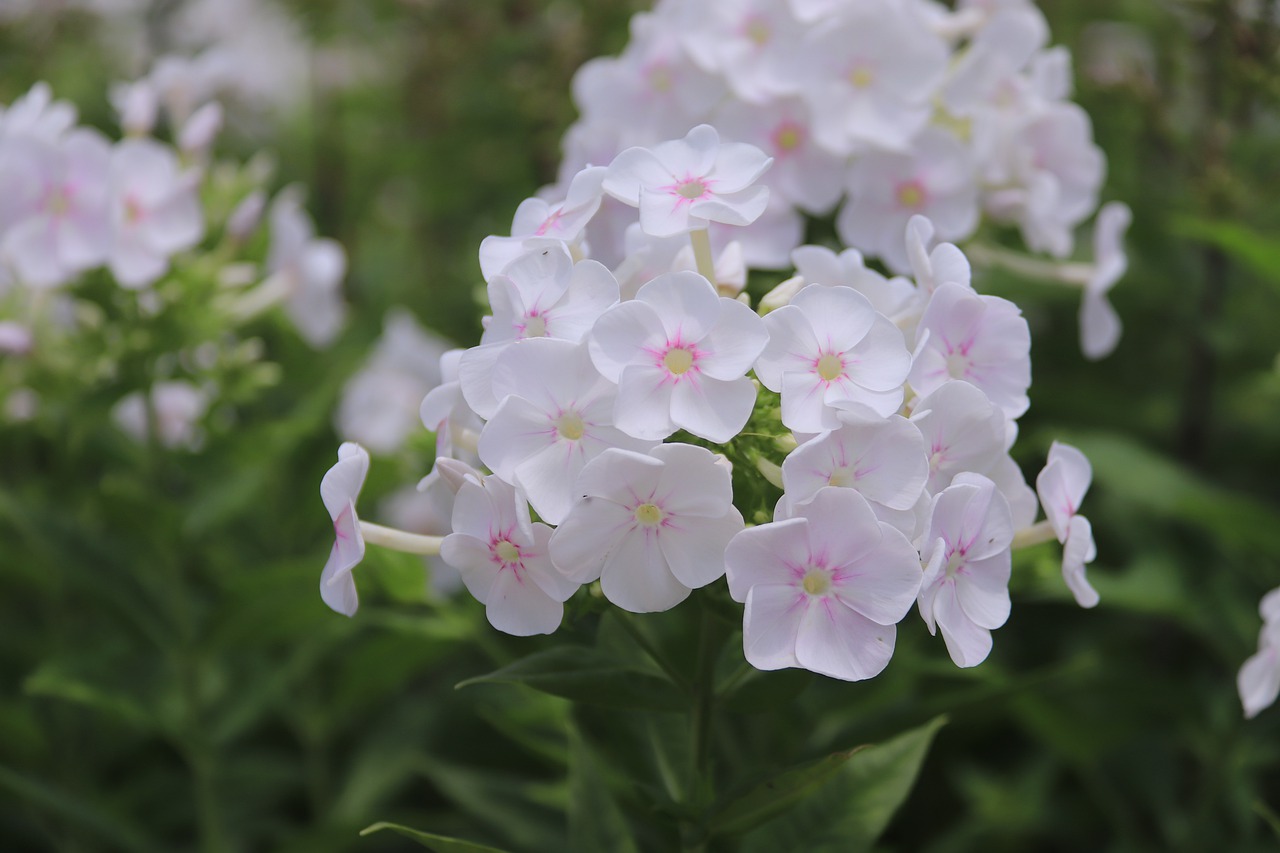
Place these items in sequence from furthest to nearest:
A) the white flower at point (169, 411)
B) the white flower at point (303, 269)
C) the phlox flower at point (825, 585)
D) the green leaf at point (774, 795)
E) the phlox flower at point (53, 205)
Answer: the white flower at point (169, 411), the white flower at point (303, 269), the phlox flower at point (53, 205), the green leaf at point (774, 795), the phlox flower at point (825, 585)

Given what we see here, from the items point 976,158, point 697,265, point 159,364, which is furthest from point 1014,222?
point 159,364

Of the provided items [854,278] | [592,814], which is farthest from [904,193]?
[592,814]

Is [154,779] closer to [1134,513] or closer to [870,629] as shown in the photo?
[870,629]

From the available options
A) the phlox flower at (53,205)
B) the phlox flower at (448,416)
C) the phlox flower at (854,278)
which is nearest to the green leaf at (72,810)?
the phlox flower at (53,205)

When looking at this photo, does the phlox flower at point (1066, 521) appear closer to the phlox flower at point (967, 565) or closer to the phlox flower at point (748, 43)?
the phlox flower at point (967, 565)

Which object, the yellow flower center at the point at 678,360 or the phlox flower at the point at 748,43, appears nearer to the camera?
the yellow flower center at the point at 678,360

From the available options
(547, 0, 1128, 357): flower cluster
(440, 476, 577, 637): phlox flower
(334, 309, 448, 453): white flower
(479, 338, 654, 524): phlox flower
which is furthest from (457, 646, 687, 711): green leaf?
(334, 309, 448, 453): white flower
